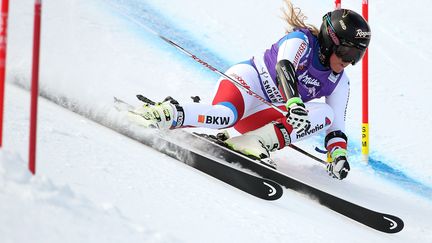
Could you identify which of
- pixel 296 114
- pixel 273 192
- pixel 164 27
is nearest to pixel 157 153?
pixel 273 192

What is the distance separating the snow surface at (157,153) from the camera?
2.95 m

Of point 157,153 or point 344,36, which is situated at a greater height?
point 344,36

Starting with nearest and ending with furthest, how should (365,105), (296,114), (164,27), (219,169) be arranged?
1. (219,169)
2. (296,114)
3. (365,105)
4. (164,27)

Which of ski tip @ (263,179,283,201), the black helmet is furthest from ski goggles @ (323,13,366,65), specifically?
ski tip @ (263,179,283,201)

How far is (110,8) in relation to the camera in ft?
24.5

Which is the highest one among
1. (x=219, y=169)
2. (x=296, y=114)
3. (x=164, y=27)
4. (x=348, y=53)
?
(x=348, y=53)

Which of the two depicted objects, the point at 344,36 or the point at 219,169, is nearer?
the point at 219,169

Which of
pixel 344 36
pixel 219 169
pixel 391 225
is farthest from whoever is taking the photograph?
pixel 344 36

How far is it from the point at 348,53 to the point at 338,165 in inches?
31.3

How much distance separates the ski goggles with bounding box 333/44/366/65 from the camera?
505 cm

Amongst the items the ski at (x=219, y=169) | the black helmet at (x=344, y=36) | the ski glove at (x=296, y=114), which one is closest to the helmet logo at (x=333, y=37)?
the black helmet at (x=344, y=36)

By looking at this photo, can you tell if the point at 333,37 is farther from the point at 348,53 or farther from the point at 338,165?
the point at 338,165

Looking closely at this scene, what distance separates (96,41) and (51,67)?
1.25 meters

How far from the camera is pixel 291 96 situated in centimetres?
482
